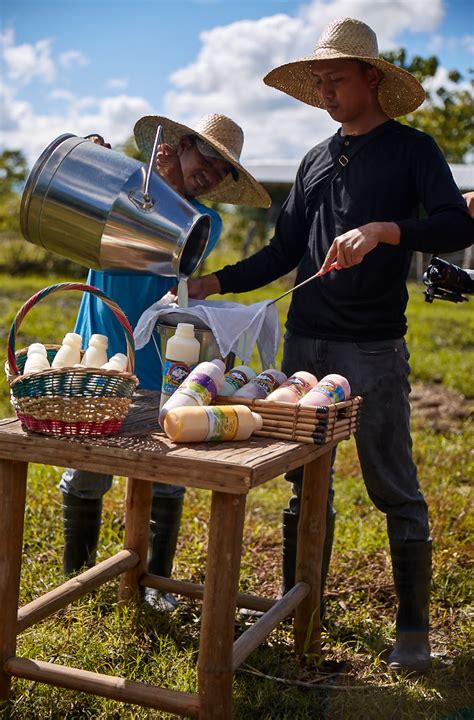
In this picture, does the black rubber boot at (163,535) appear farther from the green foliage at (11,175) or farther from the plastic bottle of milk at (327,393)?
the green foliage at (11,175)

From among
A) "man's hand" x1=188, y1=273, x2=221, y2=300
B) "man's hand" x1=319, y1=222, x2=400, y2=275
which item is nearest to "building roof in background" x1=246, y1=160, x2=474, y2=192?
"man's hand" x1=188, y1=273, x2=221, y2=300

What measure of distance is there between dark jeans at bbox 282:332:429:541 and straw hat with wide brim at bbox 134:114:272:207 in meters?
0.55

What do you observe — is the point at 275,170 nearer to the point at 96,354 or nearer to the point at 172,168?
the point at 172,168

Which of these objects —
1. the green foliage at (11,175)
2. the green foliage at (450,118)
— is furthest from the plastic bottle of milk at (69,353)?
the green foliage at (11,175)

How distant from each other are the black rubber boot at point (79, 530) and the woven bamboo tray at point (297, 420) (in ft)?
3.23

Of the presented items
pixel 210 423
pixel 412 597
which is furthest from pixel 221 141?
pixel 412 597

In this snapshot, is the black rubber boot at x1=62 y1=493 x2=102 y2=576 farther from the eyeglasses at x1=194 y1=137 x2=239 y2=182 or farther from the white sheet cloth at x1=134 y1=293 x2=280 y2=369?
the eyeglasses at x1=194 y1=137 x2=239 y2=182

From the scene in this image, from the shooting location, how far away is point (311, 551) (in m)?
2.67

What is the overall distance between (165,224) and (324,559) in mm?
1287

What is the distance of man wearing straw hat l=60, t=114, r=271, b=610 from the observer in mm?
2730

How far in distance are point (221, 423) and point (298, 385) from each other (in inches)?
11.3

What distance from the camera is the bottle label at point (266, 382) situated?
2266 millimetres

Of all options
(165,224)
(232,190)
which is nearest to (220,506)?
(165,224)

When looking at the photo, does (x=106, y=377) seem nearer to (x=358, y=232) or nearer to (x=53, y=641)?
(x=358, y=232)
